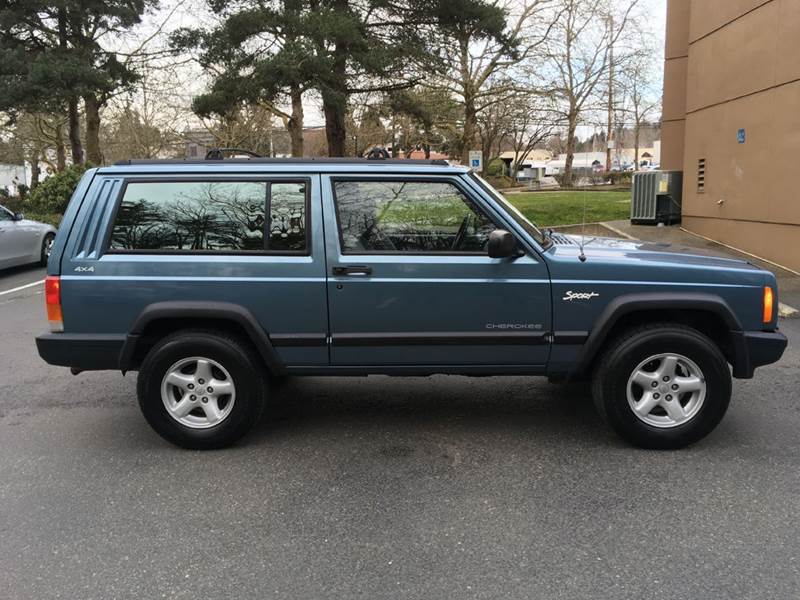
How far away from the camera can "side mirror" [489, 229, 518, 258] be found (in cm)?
396

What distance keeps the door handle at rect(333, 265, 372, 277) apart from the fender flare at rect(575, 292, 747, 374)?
55.7 inches

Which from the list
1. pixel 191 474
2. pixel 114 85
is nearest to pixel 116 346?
pixel 191 474

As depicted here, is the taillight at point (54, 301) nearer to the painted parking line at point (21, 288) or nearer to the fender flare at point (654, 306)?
the fender flare at point (654, 306)

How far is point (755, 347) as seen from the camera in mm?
4121

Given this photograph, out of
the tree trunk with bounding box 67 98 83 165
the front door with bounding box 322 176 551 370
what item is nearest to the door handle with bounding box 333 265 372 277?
the front door with bounding box 322 176 551 370

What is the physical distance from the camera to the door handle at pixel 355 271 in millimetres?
4078

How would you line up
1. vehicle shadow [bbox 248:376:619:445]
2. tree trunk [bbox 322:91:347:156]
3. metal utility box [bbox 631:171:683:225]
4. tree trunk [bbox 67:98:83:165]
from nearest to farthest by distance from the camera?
1. vehicle shadow [bbox 248:376:619:445]
2. metal utility box [bbox 631:171:683:225]
3. tree trunk [bbox 322:91:347:156]
4. tree trunk [bbox 67:98:83:165]

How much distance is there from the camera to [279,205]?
4.24 m

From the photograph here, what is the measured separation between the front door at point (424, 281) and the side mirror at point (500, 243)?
0.11 metres

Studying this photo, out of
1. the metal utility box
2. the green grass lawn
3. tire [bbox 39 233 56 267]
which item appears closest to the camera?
tire [bbox 39 233 56 267]

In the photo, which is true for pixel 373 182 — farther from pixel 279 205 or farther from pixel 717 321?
pixel 717 321

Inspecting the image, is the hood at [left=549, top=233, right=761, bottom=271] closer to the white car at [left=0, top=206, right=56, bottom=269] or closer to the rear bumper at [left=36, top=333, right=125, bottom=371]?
the rear bumper at [left=36, top=333, right=125, bottom=371]

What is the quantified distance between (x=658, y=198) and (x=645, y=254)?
41.2 ft

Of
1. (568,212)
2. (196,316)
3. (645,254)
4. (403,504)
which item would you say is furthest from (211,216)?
(568,212)
